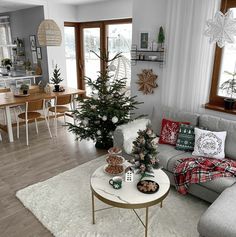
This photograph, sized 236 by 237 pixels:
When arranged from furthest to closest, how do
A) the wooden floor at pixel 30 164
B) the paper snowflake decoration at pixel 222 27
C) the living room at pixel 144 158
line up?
the paper snowflake decoration at pixel 222 27 < the wooden floor at pixel 30 164 < the living room at pixel 144 158

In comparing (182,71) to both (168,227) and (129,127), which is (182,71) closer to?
(129,127)

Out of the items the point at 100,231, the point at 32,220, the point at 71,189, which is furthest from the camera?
the point at 71,189

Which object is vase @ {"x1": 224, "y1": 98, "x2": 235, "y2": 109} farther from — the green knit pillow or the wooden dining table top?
the wooden dining table top

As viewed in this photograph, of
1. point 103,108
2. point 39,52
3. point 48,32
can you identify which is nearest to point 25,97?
point 48,32

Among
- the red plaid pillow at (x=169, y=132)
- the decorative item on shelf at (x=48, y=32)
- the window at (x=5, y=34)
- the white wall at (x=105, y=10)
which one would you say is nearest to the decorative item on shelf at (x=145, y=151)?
the red plaid pillow at (x=169, y=132)

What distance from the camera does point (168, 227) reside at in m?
2.30

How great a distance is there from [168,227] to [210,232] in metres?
0.54

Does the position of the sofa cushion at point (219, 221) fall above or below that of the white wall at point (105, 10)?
below

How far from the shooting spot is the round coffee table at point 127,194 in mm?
1997

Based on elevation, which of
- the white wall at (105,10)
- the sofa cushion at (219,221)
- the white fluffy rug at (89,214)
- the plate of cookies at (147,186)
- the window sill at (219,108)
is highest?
the white wall at (105,10)

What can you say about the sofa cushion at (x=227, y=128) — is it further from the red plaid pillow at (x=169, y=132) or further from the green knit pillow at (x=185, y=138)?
the red plaid pillow at (x=169, y=132)

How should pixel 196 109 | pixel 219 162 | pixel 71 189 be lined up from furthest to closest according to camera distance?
1. pixel 196 109
2. pixel 71 189
3. pixel 219 162

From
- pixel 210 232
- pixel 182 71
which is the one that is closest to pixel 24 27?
pixel 182 71

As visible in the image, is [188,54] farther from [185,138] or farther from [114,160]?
[114,160]
